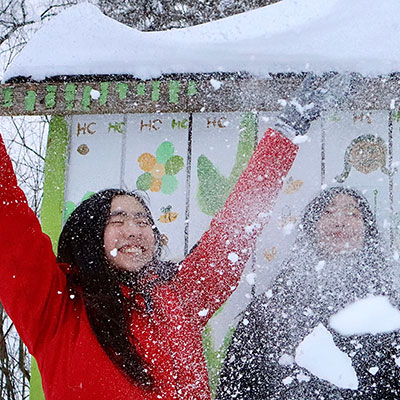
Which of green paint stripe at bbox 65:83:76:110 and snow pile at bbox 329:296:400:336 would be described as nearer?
snow pile at bbox 329:296:400:336

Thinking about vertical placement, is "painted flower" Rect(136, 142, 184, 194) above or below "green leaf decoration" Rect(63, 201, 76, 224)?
above

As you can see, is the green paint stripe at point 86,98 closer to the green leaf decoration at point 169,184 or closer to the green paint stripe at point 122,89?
the green paint stripe at point 122,89

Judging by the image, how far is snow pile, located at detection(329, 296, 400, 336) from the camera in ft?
8.27

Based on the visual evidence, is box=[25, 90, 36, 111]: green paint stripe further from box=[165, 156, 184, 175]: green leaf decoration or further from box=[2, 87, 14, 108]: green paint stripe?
box=[165, 156, 184, 175]: green leaf decoration

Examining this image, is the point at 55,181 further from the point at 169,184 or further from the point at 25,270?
the point at 25,270

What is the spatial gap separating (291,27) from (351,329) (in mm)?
1440

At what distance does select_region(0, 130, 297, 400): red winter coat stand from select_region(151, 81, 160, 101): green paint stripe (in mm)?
783

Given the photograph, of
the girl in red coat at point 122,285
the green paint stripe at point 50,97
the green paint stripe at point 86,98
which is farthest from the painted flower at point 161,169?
the girl in red coat at point 122,285

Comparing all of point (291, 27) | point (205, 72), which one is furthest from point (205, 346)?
point (291, 27)

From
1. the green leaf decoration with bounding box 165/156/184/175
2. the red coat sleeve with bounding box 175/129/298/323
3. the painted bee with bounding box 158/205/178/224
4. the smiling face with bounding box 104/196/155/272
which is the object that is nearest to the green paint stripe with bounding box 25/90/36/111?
the green leaf decoration with bounding box 165/156/184/175

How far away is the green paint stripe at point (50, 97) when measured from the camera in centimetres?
300

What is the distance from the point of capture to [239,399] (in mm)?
2664

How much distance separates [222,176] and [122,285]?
1036 mm

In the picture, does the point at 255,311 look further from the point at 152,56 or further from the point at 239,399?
the point at 152,56
